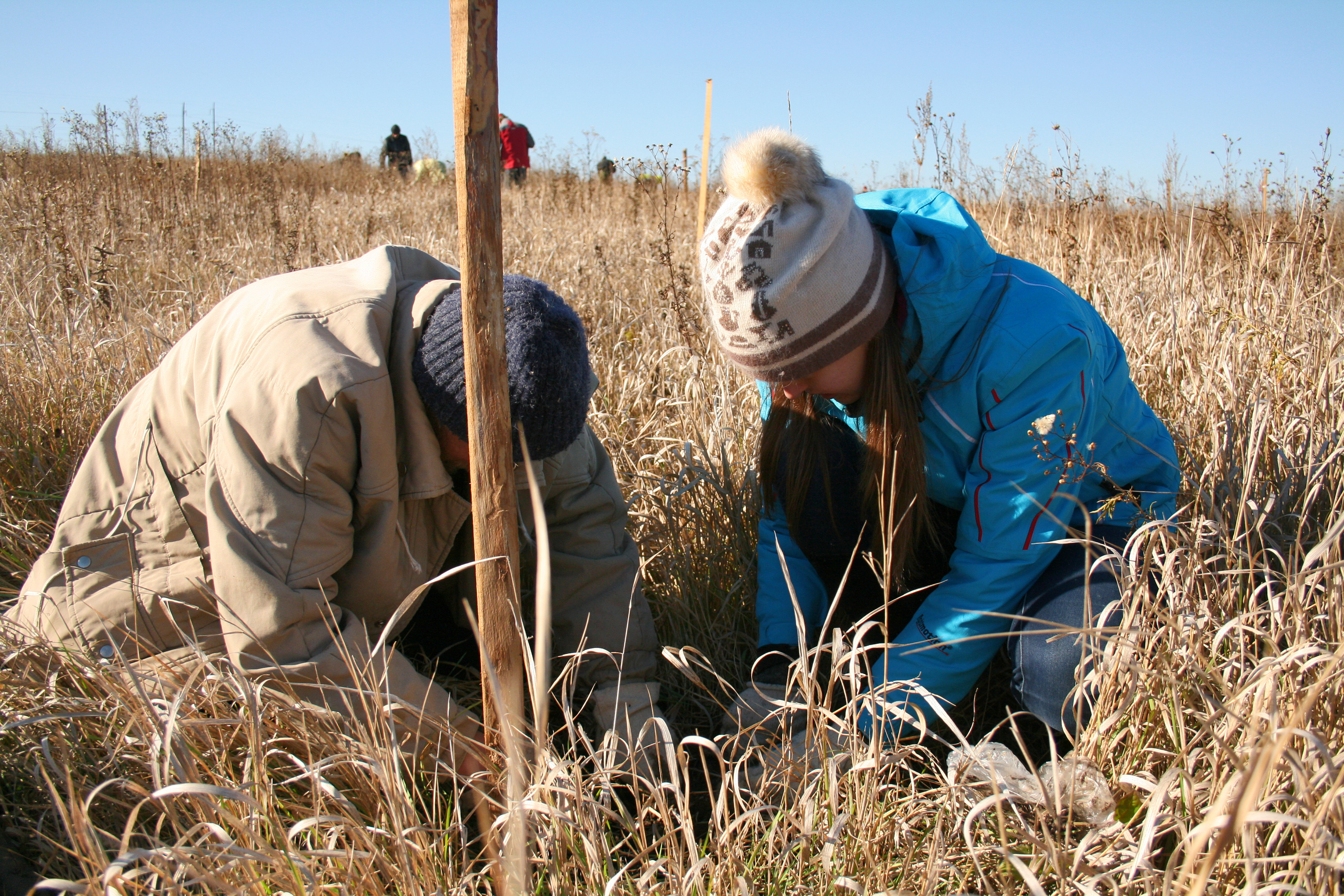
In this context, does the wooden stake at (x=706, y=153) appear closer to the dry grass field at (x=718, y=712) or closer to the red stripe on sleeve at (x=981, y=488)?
the dry grass field at (x=718, y=712)

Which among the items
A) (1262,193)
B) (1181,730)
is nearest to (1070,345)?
(1181,730)

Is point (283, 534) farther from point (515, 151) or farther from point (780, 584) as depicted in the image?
point (515, 151)

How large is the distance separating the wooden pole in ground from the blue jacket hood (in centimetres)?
76

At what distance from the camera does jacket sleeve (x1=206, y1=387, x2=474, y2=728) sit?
1.36 metres

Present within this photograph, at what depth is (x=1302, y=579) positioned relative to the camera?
1.29 m

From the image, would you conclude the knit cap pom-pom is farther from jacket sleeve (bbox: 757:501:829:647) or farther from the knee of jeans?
the knee of jeans

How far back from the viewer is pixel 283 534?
1389 millimetres

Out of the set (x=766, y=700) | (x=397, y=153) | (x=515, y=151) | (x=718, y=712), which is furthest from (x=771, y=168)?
(x=397, y=153)

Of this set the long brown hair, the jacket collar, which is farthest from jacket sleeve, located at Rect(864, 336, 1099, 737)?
the jacket collar

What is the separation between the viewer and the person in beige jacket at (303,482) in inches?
54.0

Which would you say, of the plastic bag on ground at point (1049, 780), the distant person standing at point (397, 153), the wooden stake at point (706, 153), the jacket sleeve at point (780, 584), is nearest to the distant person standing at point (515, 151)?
the distant person standing at point (397, 153)

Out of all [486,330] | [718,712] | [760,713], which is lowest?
[718,712]

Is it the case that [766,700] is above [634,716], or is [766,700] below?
above

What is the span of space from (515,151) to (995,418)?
10.5 metres
